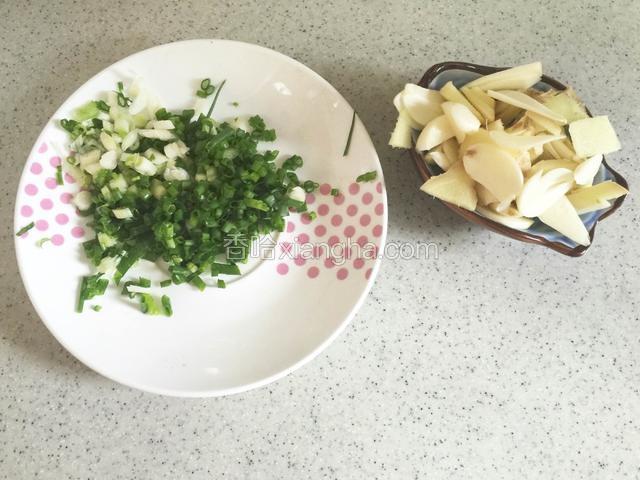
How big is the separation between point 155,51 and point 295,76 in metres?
0.26

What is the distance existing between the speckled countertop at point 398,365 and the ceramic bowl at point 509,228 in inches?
6.0

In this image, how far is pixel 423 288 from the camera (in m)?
1.03

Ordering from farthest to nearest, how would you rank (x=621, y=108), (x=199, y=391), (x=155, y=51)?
(x=621, y=108) → (x=155, y=51) → (x=199, y=391)

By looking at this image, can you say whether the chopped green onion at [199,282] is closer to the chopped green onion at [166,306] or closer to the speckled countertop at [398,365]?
the chopped green onion at [166,306]

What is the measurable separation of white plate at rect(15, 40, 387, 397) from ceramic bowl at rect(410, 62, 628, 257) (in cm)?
12

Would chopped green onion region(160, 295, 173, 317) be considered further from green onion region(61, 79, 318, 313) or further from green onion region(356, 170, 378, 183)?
green onion region(356, 170, 378, 183)

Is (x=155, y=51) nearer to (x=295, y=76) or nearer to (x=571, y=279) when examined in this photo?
(x=295, y=76)

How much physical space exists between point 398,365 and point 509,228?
0.32 metres

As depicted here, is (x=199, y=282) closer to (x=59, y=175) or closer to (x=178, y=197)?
(x=178, y=197)

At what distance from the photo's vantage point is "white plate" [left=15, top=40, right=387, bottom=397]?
0.91 m

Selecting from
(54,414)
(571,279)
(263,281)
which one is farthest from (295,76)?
(54,414)

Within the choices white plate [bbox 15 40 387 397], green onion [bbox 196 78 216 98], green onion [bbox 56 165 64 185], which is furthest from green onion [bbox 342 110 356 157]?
green onion [bbox 56 165 64 185]

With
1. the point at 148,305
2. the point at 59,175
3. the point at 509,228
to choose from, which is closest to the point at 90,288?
the point at 148,305

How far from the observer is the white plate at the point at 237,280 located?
0.91m
